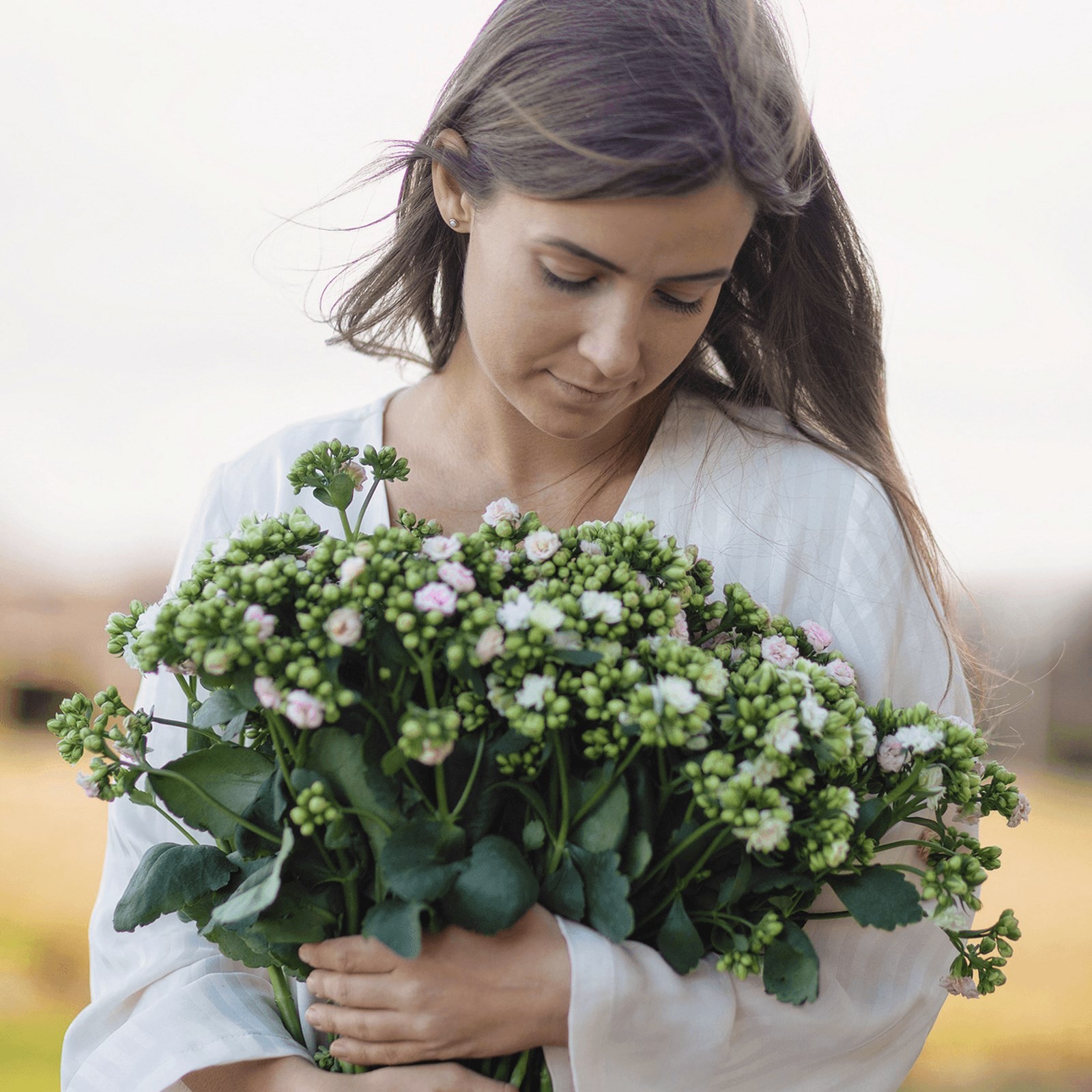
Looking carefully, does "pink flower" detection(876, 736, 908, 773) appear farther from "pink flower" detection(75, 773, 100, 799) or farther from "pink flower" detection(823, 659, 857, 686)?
"pink flower" detection(75, 773, 100, 799)

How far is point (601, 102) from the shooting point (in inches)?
42.1

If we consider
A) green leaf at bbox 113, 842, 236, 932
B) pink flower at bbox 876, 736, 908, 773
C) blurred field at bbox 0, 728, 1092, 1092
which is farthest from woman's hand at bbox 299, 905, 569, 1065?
blurred field at bbox 0, 728, 1092, 1092

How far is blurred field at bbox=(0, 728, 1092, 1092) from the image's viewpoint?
3.50 m

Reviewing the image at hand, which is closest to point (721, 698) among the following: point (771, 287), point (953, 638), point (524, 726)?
point (524, 726)

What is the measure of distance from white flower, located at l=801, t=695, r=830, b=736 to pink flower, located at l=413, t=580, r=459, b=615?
0.28 metres

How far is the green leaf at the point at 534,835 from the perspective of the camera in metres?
0.89

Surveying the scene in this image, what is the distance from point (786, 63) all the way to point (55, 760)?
3.30 meters

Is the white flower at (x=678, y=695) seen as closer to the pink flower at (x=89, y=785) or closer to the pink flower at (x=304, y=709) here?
the pink flower at (x=304, y=709)

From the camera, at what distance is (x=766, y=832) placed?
0.80 m

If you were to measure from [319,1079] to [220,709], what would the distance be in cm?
38

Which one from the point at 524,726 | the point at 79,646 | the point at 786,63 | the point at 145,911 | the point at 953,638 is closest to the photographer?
the point at 524,726

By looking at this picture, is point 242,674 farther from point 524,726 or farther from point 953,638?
point 953,638

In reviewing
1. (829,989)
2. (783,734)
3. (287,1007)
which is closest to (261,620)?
(783,734)

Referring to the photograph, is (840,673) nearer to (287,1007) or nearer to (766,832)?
(766,832)
